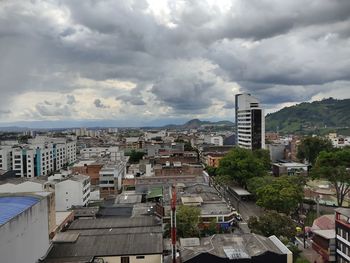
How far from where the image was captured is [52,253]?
22.8 meters

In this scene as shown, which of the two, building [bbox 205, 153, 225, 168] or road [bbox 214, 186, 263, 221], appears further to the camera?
building [bbox 205, 153, 225, 168]

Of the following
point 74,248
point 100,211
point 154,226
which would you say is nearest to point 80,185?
point 100,211

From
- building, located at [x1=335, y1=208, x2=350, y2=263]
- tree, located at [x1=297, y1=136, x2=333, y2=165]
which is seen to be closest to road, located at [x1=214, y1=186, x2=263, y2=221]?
building, located at [x1=335, y1=208, x2=350, y2=263]

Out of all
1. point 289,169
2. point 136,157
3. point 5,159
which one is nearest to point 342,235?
point 289,169

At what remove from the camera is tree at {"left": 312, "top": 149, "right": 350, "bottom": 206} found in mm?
39625

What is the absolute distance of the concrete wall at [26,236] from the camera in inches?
697

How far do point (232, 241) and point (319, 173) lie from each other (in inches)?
860

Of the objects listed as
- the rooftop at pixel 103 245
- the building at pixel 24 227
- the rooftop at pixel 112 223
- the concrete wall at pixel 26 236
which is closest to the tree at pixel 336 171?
the rooftop at pixel 112 223

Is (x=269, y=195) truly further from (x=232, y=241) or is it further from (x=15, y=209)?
(x=15, y=209)

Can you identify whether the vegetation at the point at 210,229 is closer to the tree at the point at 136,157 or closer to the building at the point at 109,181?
the building at the point at 109,181

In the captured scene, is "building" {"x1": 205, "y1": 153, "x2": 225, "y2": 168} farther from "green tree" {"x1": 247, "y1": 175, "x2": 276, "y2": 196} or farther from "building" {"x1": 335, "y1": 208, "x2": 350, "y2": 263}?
"building" {"x1": 335, "y1": 208, "x2": 350, "y2": 263}

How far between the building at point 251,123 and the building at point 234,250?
4868 centimetres

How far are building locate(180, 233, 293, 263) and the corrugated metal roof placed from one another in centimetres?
940

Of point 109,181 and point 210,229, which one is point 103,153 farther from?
point 210,229
